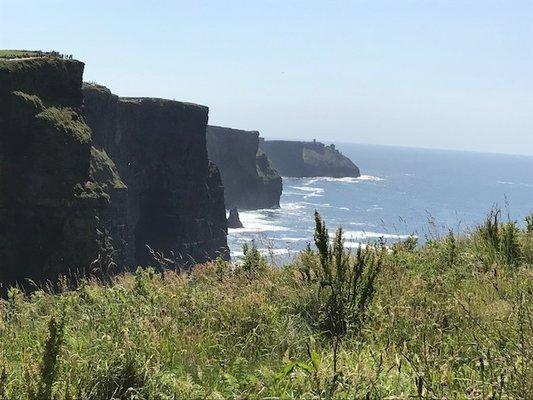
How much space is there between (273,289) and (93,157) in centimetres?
7100

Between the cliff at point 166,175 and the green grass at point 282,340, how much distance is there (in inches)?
3492

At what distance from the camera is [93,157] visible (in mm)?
73000

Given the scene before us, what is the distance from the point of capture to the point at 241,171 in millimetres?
181500

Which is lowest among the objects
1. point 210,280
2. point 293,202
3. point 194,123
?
point 293,202

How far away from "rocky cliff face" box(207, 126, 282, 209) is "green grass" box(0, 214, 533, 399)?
552 ft

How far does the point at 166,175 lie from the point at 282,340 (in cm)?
9832

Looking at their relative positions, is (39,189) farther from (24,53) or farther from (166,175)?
(166,175)

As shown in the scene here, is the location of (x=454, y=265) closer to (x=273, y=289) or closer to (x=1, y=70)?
(x=273, y=289)

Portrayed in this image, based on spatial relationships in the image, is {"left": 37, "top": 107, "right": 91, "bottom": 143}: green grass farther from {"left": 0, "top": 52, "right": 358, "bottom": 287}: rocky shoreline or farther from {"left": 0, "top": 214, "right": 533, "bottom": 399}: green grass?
{"left": 0, "top": 214, "right": 533, "bottom": 399}: green grass

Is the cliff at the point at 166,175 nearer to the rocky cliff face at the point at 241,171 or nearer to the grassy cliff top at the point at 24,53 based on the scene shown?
the grassy cliff top at the point at 24,53

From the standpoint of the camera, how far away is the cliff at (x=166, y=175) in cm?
9656

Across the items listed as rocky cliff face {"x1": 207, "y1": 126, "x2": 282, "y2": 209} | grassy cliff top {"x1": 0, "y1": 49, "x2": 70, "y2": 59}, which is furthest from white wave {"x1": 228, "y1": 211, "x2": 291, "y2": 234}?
grassy cliff top {"x1": 0, "y1": 49, "x2": 70, "y2": 59}

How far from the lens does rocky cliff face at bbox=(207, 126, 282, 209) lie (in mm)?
178125

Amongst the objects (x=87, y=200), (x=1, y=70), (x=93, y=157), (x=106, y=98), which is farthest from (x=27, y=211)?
(x=106, y=98)
